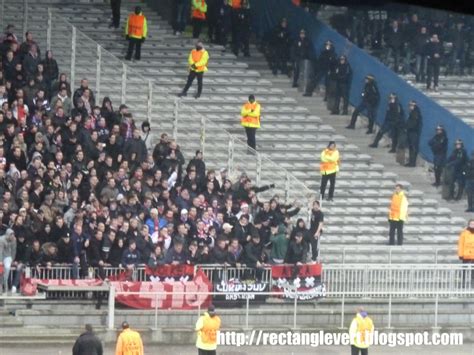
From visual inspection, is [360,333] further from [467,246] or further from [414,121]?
[414,121]

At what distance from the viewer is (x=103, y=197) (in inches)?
602

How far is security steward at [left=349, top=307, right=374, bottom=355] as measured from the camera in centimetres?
1492

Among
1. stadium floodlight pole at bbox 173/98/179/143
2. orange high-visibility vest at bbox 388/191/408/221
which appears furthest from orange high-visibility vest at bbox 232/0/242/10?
orange high-visibility vest at bbox 388/191/408/221

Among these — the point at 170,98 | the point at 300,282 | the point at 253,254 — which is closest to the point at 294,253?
the point at 300,282

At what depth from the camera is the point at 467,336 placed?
1650 cm

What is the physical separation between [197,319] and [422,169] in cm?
568

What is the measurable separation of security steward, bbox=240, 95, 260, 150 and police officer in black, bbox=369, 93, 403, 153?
1.80 m

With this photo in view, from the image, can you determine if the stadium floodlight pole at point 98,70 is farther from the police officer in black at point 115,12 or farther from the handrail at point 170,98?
the police officer in black at point 115,12

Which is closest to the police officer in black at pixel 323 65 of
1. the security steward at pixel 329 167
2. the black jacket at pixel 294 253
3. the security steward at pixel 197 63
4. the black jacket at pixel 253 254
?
the security steward at pixel 197 63

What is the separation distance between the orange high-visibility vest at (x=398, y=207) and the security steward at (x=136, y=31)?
4221 mm

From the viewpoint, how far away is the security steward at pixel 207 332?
566 inches

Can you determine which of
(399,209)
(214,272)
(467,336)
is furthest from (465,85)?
(214,272)

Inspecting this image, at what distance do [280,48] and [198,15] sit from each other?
1.26 m

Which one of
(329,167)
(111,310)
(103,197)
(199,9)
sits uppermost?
(199,9)
